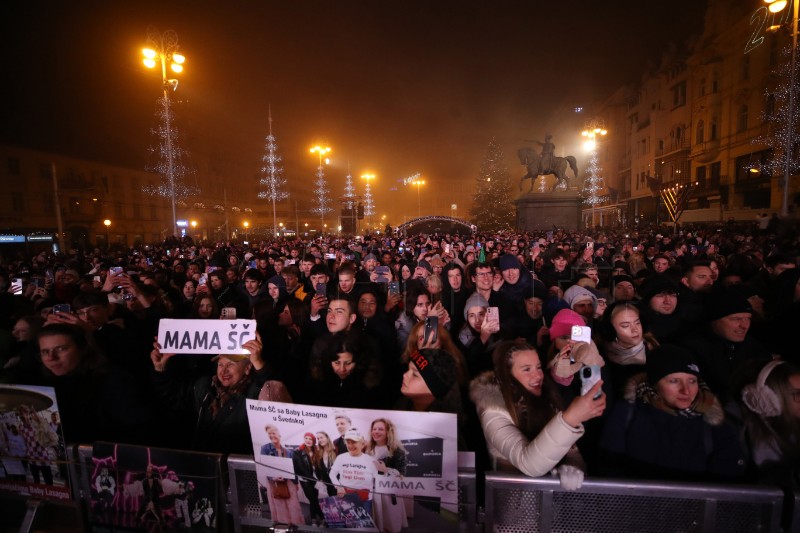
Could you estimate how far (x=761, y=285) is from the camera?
6984mm

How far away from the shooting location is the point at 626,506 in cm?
222

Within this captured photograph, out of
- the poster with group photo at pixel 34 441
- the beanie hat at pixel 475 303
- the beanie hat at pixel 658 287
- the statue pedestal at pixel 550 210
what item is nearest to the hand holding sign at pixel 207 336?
the poster with group photo at pixel 34 441

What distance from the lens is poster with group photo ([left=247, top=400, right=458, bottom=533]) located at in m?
2.28

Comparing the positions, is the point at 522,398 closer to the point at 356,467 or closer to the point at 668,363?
the point at 668,363

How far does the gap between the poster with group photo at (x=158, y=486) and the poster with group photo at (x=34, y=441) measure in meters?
0.37

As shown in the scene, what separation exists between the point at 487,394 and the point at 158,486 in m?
2.25

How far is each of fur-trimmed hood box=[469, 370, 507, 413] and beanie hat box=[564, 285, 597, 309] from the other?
3177 millimetres

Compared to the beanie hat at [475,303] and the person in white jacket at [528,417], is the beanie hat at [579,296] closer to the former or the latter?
the beanie hat at [475,303]

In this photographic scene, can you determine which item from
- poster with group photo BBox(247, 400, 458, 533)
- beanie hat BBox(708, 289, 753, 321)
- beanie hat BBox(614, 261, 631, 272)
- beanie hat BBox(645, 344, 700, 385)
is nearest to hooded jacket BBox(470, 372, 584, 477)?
poster with group photo BBox(247, 400, 458, 533)

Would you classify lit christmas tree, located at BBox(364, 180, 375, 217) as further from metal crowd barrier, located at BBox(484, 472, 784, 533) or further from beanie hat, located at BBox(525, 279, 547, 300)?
metal crowd barrier, located at BBox(484, 472, 784, 533)

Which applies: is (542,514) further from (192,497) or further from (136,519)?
A: (136,519)

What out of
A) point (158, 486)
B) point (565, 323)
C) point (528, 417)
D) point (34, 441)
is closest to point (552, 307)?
point (565, 323)

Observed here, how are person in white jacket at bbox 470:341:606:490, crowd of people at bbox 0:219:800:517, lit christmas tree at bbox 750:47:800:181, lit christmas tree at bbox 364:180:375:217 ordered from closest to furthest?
person in white jacket at bbox 470:341:606:490
crowd of people at bbox 0:219:800:517
lit christmas tree at bbox 750:47:800:181
lit christmas tree at bbox 364:180:375:217

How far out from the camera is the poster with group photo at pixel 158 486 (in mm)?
2613
